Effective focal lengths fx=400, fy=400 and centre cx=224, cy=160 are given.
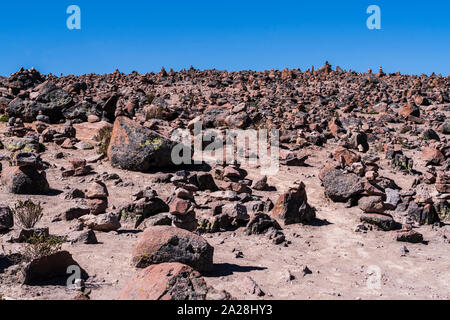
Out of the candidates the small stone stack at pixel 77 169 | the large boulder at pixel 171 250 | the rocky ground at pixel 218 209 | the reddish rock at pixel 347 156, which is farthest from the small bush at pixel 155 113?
the large boulder at pixel 171 250

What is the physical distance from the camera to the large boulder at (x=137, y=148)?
12375mm

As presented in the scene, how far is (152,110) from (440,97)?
19.3 m

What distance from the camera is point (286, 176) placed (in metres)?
13.0

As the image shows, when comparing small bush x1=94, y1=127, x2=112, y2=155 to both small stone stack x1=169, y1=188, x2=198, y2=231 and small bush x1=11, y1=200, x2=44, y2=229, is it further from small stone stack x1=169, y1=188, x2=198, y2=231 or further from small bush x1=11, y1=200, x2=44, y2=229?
small stone stack x1=169, y1=188, x2=198, y2=231

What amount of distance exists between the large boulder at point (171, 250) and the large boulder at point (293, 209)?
361cm

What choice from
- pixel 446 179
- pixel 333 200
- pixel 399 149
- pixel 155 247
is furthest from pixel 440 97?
pixel 155 247

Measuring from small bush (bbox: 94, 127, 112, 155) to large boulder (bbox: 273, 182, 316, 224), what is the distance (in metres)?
6.79

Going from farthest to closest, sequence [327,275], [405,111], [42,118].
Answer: [405,111]
[42,118]
[327,275]

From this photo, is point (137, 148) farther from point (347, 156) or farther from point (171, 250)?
point (347, 156)

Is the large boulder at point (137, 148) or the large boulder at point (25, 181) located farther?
the large boulder at point (137, 148)

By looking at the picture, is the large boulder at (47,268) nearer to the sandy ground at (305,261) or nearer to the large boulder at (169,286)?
the sandy ground at (305,261)
